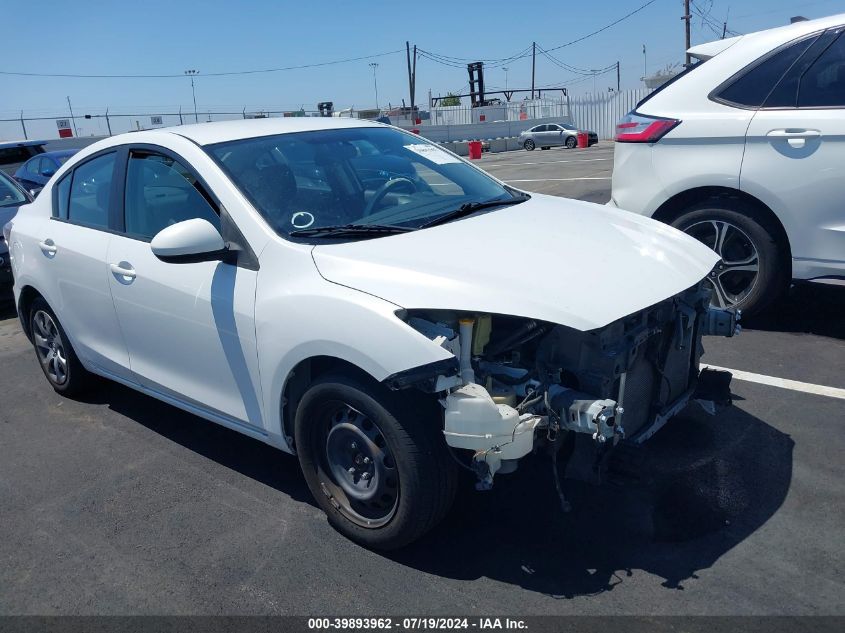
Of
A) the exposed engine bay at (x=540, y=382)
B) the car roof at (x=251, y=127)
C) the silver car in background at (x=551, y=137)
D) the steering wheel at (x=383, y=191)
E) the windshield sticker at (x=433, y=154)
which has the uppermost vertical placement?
the car roof at (x=251, y=127)

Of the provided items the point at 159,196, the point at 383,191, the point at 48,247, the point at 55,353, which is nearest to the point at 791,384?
the point at 383,191

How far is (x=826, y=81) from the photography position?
4.84 metres

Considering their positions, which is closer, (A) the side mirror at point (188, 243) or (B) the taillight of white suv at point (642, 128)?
(A) the side mirror at point (188, 243)

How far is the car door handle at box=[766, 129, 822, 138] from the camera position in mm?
4758

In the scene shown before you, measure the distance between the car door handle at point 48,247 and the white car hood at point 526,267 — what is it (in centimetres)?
225

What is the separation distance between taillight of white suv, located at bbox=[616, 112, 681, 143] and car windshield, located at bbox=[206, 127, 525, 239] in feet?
5.39

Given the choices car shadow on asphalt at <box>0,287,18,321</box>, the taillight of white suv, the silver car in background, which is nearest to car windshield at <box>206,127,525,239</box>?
the taillight of white suv

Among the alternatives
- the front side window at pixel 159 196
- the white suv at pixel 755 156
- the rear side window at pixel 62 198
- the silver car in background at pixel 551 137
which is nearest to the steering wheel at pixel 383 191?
the front side window at pixel 159 196

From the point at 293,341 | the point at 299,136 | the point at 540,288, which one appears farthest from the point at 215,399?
the point at 540,288

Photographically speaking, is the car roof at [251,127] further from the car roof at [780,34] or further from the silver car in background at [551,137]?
the silver car in background at [551,137]

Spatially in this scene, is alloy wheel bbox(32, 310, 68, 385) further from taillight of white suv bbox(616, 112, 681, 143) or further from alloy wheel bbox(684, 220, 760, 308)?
alloy wheel bbox(684, 220, 760, 308)

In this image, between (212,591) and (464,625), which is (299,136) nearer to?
(212,591)

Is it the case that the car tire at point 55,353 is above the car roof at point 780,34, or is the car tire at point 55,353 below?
below

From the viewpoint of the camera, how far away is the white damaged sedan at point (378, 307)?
109 inches
